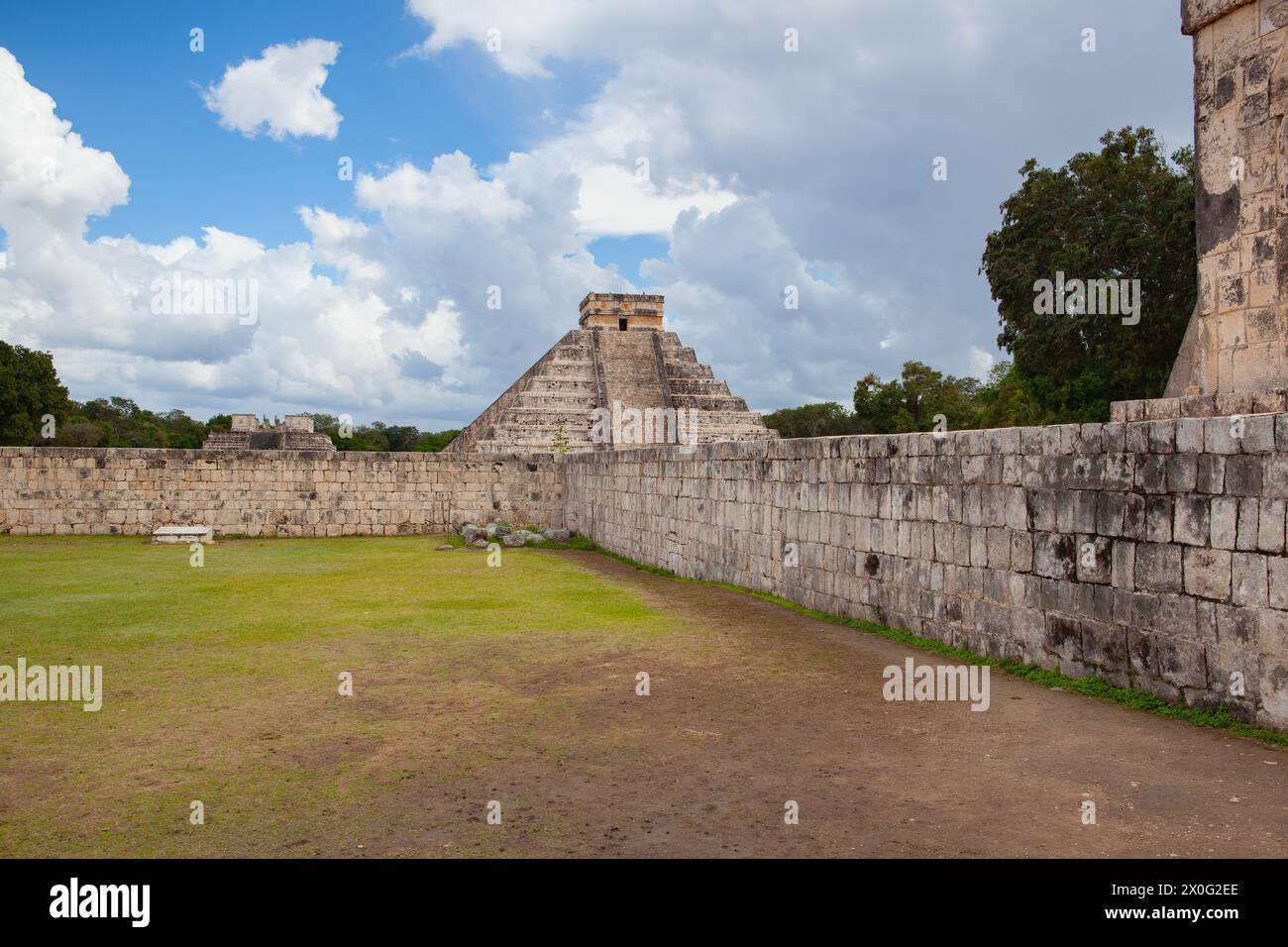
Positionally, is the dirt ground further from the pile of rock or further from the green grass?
the pile of rock

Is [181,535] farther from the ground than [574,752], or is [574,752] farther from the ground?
[181,535]

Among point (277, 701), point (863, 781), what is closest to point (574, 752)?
point (863, 781)

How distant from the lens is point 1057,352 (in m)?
22.3

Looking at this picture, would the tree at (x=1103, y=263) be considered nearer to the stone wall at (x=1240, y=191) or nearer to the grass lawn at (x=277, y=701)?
the stone wall at (x=1240, y=191)

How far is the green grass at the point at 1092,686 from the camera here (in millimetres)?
5074

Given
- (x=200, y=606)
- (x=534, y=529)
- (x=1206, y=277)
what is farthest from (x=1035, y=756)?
(x=534, y=529)

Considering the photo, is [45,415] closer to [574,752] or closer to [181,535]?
[181,535]

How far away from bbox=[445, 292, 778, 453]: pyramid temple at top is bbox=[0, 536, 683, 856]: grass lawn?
18355 millimetres

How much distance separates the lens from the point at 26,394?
43.0m

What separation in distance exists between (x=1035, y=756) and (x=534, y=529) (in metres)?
16.0

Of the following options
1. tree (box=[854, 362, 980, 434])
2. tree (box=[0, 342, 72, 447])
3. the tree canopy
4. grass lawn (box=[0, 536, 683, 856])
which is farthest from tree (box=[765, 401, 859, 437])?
grass lawn (box=[0, 536, 683, 856])

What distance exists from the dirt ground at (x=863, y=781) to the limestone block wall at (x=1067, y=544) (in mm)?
421

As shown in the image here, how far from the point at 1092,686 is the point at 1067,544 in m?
0.96

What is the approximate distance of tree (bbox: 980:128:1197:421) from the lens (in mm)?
20891
